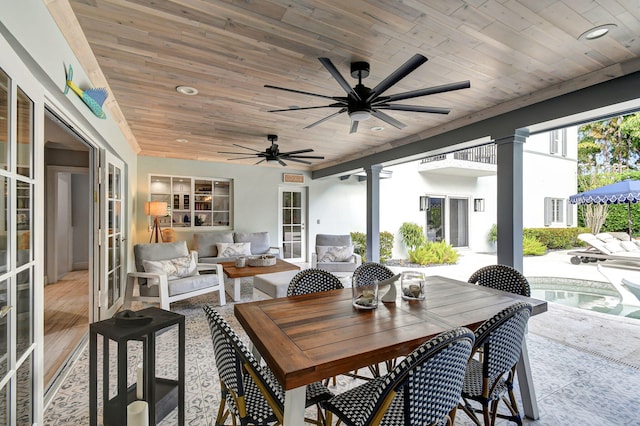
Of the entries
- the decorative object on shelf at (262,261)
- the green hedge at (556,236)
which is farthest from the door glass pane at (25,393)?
the green hedge at (556,236)

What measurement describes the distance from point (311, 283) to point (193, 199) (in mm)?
5386

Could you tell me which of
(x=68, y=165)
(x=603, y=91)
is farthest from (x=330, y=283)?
(x=68, y=165)

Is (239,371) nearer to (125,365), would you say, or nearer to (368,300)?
(125,365)

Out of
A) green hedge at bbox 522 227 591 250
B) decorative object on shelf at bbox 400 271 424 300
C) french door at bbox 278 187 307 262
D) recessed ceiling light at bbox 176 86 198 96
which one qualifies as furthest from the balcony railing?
decorative object on shelf at bbox 400 271 424 300

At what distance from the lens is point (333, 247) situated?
5871 millimetres

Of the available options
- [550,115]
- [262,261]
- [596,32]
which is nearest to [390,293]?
[596,32]

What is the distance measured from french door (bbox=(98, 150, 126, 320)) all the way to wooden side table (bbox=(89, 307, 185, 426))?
202 centimetres

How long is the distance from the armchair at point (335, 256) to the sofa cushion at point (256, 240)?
1.42 metres

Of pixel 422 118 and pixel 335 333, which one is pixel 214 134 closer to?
pixel 422 118

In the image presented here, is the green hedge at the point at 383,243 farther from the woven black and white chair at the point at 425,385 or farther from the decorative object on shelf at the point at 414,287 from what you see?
the woven black and white chair at the point at 425,385

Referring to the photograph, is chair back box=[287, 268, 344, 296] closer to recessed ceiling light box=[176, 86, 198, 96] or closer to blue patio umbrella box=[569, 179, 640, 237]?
recessed ceiling light box=[176, 86, 198, 96]

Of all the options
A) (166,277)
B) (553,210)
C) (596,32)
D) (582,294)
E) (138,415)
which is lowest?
(582,294)

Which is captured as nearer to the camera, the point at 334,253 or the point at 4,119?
the point at 4,119

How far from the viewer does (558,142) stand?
10609 millimetres
